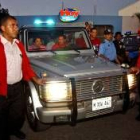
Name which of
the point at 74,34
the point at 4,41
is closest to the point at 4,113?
the point at 4,41

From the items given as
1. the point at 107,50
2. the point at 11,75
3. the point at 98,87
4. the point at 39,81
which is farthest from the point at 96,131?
the point at 107,50

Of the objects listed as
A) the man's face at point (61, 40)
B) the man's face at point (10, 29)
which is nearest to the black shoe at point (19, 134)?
the man's face at point (10, 29)

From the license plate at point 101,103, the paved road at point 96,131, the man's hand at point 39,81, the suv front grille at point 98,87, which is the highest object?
the man's hand at point 39,81

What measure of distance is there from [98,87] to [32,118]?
123 cm

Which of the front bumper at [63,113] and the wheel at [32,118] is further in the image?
the wheel at [32,118]

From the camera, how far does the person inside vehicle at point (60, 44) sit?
5832 mm

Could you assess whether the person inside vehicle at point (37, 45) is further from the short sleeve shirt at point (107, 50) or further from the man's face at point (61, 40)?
the short sleeve shirt at point (107, 50)

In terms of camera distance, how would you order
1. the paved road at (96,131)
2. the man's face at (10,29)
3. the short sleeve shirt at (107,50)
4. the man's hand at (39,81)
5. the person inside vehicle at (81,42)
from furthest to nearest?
the short sleeve shirt at (107,50) < the person inside vehicle at (81,42) < the paved road at (96,131) < the man's hand at (39,81) < the man's face at (10,29)

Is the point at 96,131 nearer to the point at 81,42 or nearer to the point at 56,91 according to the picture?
the point at 56,91

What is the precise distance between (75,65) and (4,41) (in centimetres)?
130

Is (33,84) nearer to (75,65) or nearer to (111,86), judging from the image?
(75,65)

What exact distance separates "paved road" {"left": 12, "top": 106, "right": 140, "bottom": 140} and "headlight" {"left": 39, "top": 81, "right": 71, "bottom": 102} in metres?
0.72

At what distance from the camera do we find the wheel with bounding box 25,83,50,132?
15.3ft

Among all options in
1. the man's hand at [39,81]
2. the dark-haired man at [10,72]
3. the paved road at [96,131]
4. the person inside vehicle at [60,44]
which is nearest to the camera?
the dark-haired man at [10,72]
